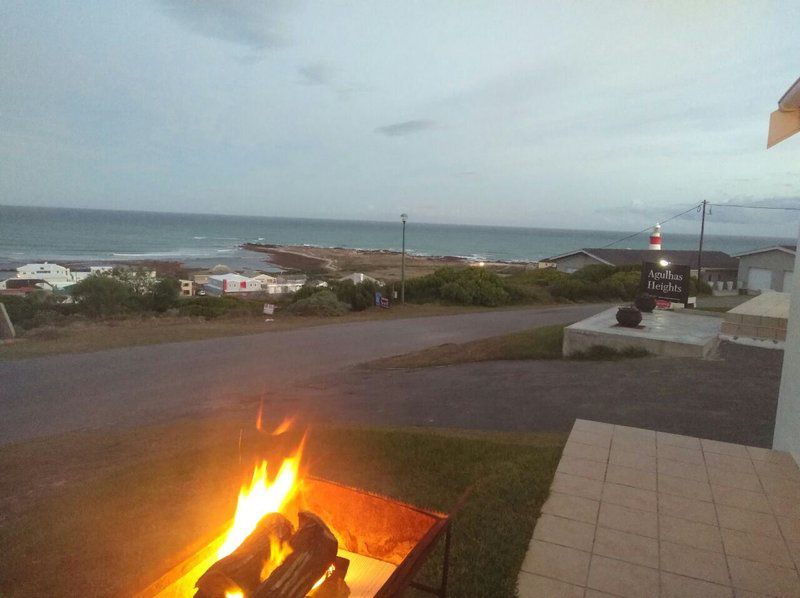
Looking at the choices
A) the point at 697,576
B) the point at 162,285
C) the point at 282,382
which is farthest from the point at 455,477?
the point at 162,285

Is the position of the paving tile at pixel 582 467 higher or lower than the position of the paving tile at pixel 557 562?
higher

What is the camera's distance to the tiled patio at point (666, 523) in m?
3.17

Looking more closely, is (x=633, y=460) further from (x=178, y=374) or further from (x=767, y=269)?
(x=767, y=269)

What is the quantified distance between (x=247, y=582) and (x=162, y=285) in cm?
2161

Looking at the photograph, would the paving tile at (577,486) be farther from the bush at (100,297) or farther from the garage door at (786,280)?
the garage door at (786,280)

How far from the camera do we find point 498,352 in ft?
38.4

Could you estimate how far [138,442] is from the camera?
6539 millimetres

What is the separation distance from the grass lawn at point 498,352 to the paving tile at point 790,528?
6.49 m

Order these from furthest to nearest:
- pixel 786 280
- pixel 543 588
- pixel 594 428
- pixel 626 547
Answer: pixel 786 280 → pixel 594 428 → pixel 626 547 → pixel 543 588

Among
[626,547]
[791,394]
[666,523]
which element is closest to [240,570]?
[626,547]

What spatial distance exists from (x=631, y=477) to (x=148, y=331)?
1339cm

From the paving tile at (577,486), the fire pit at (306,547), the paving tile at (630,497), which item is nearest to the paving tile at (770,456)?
the paving tile at (630,497)

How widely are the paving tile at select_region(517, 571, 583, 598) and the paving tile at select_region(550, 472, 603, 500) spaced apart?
3.93ft

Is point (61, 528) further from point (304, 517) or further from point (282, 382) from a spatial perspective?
point (282, 382)
